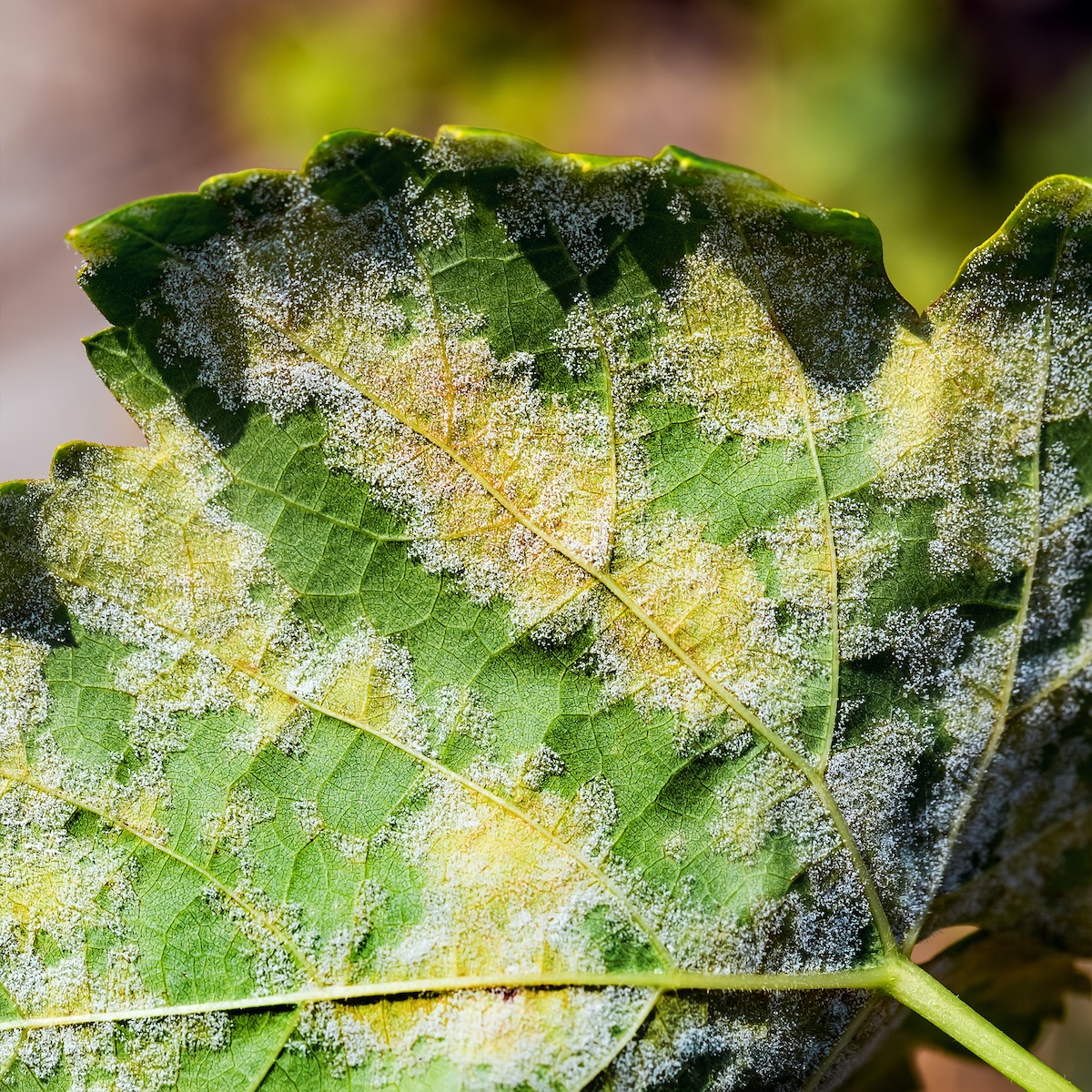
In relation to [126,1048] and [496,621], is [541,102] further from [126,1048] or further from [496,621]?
[126,1048]

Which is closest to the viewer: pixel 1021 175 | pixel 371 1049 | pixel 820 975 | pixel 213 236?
pixel 213 236

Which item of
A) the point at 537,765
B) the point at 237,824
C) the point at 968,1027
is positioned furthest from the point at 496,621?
the point at 968,1027

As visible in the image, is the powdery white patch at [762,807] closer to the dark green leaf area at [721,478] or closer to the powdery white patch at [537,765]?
the powdery white patch at [537,765]

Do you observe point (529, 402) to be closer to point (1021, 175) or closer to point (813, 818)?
point (813, 818)

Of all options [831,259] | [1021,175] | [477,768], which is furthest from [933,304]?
[1021,175]

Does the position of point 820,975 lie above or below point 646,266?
below
